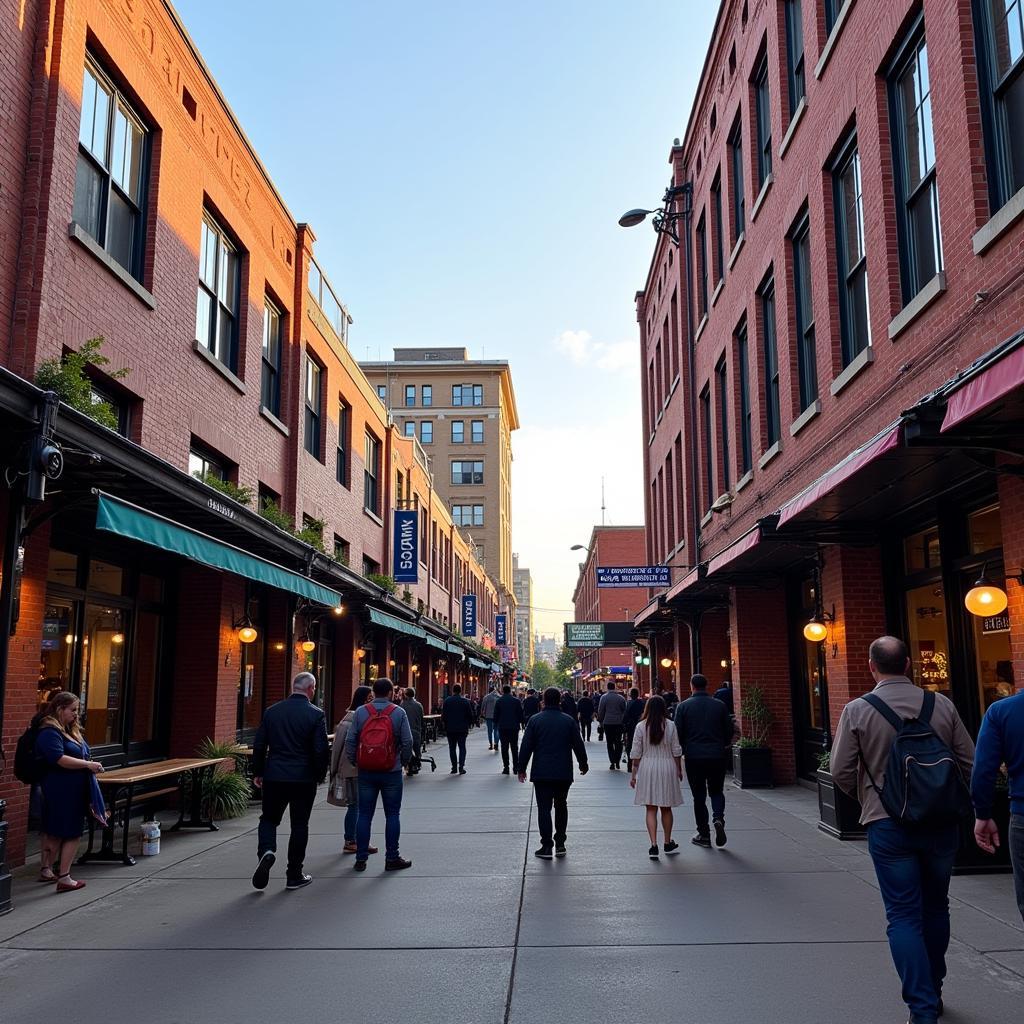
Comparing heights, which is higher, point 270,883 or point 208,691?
point 208,691

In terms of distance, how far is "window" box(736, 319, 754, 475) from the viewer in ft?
54.7

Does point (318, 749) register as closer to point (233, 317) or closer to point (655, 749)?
point (655, 749)

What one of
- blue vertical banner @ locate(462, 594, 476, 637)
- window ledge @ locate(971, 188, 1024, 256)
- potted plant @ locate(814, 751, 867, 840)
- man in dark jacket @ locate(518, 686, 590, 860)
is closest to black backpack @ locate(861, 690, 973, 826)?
window ledge @ locate(971, 188, 1024, 256)

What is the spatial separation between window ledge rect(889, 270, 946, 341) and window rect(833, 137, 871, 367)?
4.53 ft

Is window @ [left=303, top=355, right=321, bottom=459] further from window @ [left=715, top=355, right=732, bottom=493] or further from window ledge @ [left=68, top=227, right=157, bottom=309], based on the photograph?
window @ [left=715, top=355, right=732, bottom=493]

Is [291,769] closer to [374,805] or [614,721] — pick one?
[374,805]

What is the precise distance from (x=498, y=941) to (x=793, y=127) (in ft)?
37.6

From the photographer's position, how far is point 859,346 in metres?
11.3

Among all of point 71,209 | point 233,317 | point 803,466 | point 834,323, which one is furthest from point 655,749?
point 233,317

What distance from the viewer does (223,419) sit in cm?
1437

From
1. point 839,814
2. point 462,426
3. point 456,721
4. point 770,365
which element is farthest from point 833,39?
point 462,426

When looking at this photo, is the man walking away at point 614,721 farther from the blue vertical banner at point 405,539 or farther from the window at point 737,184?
the window at point 737,184

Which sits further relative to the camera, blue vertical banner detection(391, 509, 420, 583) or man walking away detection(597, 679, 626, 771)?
blue vertical banner detection(391, 509, 420, 583)

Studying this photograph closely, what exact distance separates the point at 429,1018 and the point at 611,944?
5.60ft
